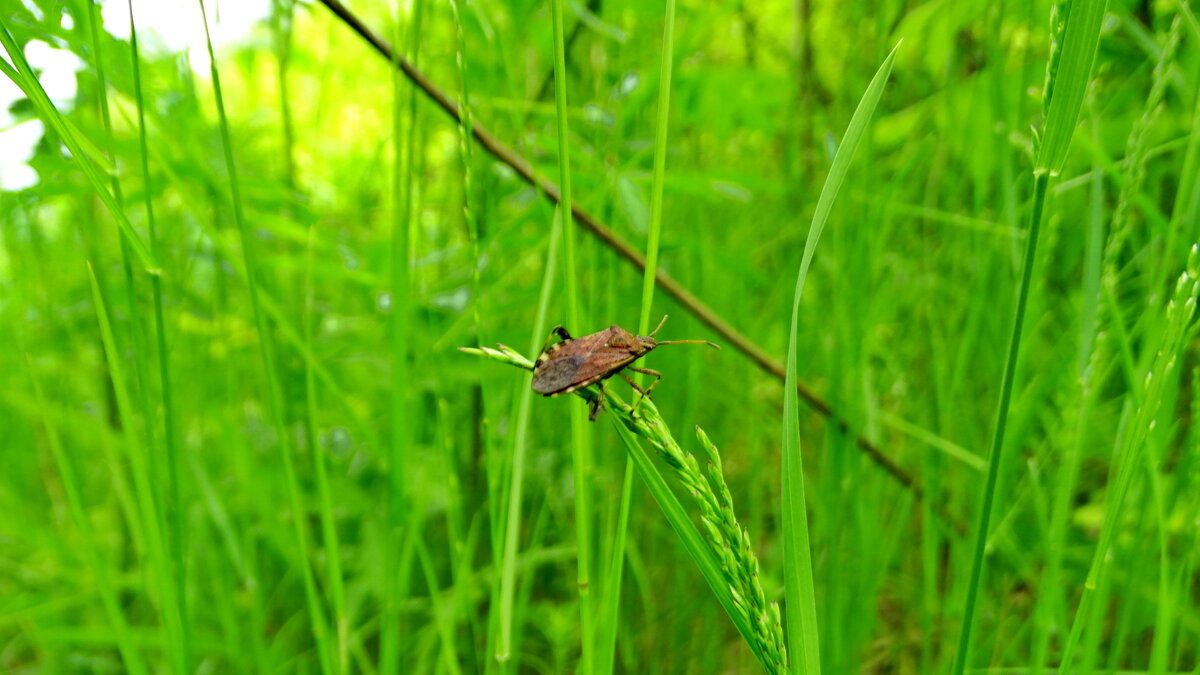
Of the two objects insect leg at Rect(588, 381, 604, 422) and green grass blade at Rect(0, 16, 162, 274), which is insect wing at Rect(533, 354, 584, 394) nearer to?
insect leg at Rect(588, 381, 604, 422)

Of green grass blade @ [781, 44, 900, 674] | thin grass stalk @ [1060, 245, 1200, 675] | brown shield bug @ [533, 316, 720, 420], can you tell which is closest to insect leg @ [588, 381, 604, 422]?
brown shield bug @ [533, 316, 720, 420]

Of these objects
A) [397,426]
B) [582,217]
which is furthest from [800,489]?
[582,217]

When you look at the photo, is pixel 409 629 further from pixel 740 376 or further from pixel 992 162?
pixel 992 162

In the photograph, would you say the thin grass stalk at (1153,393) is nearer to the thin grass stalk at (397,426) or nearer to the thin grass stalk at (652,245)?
the thin grass stalk at (652,245)

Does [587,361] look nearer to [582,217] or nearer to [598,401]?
[598,401]

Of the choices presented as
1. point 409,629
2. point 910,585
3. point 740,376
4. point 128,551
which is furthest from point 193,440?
point 910,585

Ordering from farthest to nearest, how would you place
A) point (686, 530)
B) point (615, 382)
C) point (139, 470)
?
point (615, 382) < point (139, 470) < point (686, 530)

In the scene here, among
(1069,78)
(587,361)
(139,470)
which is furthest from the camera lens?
(139,470)
